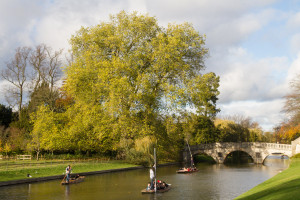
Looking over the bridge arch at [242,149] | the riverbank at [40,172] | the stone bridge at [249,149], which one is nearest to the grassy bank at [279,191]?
the riverbank at [40,172]

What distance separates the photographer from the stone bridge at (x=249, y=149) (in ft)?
189

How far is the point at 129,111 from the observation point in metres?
43.6

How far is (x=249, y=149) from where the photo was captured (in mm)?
63375

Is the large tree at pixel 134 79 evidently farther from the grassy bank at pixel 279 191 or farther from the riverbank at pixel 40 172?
the grassy bank at pixel 279 191

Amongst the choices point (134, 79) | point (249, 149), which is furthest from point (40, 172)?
point (249, 149)

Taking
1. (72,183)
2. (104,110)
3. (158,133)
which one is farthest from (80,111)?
(72,183)

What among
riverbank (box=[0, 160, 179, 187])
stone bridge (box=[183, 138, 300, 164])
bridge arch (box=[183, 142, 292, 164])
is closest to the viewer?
riverbank (box=[0, 160, 179, 187])

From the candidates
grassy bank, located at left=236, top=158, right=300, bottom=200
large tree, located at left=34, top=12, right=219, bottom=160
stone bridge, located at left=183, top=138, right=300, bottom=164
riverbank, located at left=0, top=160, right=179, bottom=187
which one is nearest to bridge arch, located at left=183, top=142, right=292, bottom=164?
stone bridge, located at left=183, top=138, right=300, bottom=164

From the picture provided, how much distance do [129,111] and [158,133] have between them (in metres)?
7.31

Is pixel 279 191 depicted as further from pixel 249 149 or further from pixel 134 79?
pixel 249 149

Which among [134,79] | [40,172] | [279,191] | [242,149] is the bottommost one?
[40,172]

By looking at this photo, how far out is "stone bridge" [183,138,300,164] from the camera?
189 feet

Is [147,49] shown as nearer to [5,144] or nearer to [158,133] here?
[158,133]

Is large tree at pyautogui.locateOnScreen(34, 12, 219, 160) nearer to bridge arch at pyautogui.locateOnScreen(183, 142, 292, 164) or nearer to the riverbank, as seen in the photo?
the riverbank
